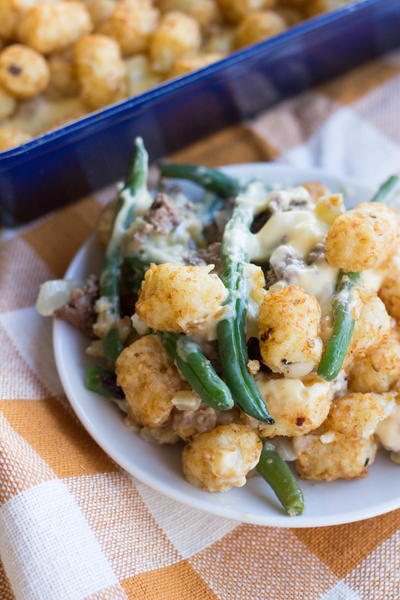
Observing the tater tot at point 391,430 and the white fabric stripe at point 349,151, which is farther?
the white fabric stripe at point 349,151

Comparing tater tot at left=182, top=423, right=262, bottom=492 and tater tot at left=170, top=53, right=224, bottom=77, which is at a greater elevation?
tater tot at left=170, top=53, right=224, bottom=77

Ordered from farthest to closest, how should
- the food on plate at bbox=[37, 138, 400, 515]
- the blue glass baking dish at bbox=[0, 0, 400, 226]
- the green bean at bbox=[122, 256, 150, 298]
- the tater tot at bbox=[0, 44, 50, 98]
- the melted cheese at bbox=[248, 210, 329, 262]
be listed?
the tater tot at bbox=[0, 44, 50, 98] < the blue glass baking dish at bbox=[0, 0, 400, 226] < the green bean at bbox=[122, 256, 150, 298] < the melted cheese at bbox=[248, 210, 329, 262] < the food on plate at bbox=[37, 138, 400, 515]

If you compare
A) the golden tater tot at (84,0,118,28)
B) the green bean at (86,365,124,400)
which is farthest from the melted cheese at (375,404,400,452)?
the golden tater tot at (84,0,118,28)

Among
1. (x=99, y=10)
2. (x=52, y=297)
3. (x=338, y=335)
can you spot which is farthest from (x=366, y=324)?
(x=99, y=10)

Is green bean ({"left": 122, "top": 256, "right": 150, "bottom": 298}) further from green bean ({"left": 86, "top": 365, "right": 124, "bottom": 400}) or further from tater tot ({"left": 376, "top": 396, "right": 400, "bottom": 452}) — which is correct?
tater tot ({"left": 376, "top": 396, "right": 400, "bottom": 452})

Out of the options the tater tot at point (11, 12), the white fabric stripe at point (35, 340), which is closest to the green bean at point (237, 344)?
the white fabric stripe at point (35, 340)

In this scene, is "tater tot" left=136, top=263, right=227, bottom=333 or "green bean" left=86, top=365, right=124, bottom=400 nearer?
"tater tot" left=136, top=263, right=227, bottom=333

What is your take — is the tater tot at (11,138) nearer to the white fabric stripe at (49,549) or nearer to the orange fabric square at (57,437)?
the orange fabric square at (57,437)
